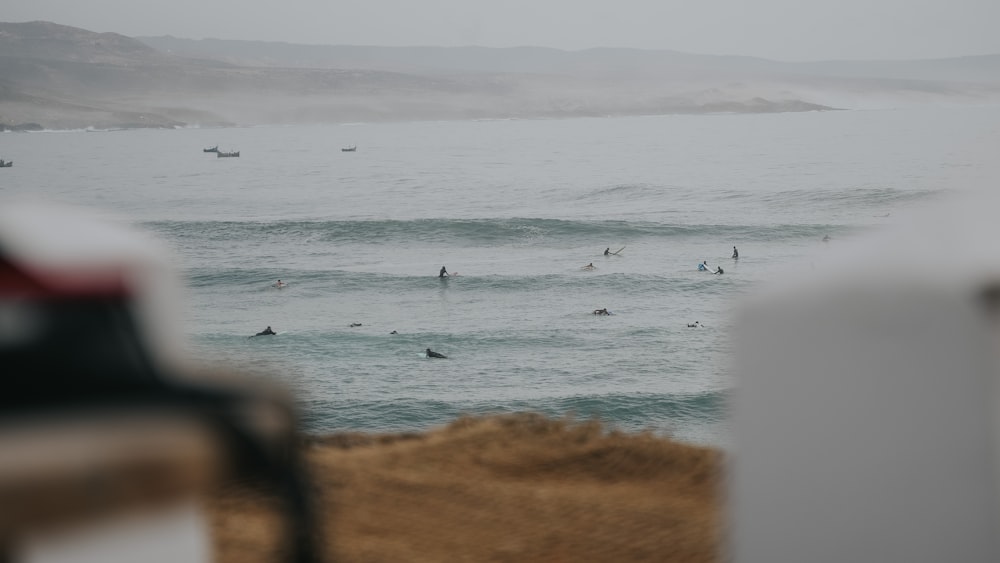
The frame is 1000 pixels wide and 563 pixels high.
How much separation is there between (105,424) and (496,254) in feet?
112

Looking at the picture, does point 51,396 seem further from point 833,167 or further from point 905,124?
point 905,124

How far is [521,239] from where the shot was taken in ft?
126

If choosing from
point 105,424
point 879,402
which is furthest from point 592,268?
point 105,424

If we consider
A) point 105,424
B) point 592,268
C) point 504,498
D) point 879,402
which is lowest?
point 592,268

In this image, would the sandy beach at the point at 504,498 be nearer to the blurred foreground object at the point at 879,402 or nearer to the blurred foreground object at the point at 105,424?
the blurred foreground object at the point at 879,402

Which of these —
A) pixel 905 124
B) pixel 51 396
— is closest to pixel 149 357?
pixel 51 396

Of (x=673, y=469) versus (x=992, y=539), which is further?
(x=673, y=469)

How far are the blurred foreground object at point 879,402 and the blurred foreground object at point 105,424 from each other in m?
2.12

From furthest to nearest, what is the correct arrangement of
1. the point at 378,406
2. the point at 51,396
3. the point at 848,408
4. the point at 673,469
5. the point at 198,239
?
the point at 198,239, the point at 378,406, the point at 673,469, the point at 848,408, the point at 51,396

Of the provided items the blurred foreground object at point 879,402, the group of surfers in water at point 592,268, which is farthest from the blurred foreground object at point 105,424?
the group of surfers in water at point 592,268

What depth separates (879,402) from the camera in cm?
279

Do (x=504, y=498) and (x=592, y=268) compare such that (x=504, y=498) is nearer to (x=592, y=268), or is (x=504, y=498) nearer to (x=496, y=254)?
(x=592, y=268)

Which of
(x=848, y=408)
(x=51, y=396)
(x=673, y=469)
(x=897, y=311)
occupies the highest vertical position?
(x=51, y=396)

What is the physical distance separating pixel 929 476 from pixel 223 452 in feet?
7.55
